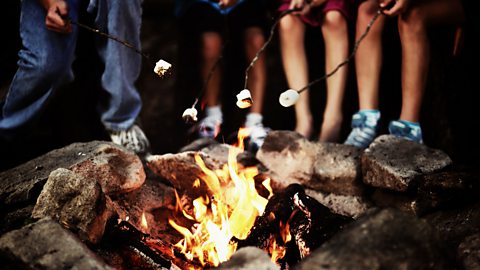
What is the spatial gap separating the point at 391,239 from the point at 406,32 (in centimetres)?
252

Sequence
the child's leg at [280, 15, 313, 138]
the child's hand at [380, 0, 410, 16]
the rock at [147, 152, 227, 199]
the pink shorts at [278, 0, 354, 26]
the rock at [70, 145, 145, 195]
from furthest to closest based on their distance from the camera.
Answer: the child's leg at [280, 15, 313, 138] < the pink shorts at [278, 0, 354, 26] < the child's hand at [380, 0, 410, 16] < the rock at [147, 152, 227, 199] < the rock at [70, 145, 145, 195]

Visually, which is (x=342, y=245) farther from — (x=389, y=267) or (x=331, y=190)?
(x=331, y=190)

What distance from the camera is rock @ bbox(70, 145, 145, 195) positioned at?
3.38 metres

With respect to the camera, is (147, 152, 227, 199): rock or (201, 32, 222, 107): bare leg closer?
(147, 152, 227, 199): rock

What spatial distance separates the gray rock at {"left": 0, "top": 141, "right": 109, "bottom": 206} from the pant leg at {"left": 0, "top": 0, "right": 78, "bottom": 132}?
867 mm

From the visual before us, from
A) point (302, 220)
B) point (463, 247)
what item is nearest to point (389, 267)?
point (463, 247)

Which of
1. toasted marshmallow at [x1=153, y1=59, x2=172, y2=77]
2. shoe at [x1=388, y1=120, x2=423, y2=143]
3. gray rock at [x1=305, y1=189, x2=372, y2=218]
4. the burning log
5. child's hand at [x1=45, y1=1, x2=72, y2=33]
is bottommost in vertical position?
gray rock at [x1=305, y1=189, x2=372, y2=218]

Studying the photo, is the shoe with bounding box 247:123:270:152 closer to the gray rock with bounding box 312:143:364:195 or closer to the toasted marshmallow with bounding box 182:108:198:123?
the gray rock with bounding box 312:143:364:195

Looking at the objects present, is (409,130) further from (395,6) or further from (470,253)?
(470,253)

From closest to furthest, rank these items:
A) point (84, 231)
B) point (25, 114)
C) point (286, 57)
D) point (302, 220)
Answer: point (84, 231) → point (302, 220) → point (25, 114) → point (286, 57)

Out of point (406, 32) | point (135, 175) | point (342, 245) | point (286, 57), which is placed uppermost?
point (406, 32)

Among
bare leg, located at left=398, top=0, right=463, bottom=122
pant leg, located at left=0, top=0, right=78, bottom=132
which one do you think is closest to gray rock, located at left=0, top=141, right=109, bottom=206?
pant leg, located at left=0, top=0, right=78, bottom=132

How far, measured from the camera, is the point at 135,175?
3617mm

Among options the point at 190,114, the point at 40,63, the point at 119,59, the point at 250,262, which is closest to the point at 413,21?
the point at 190,114
